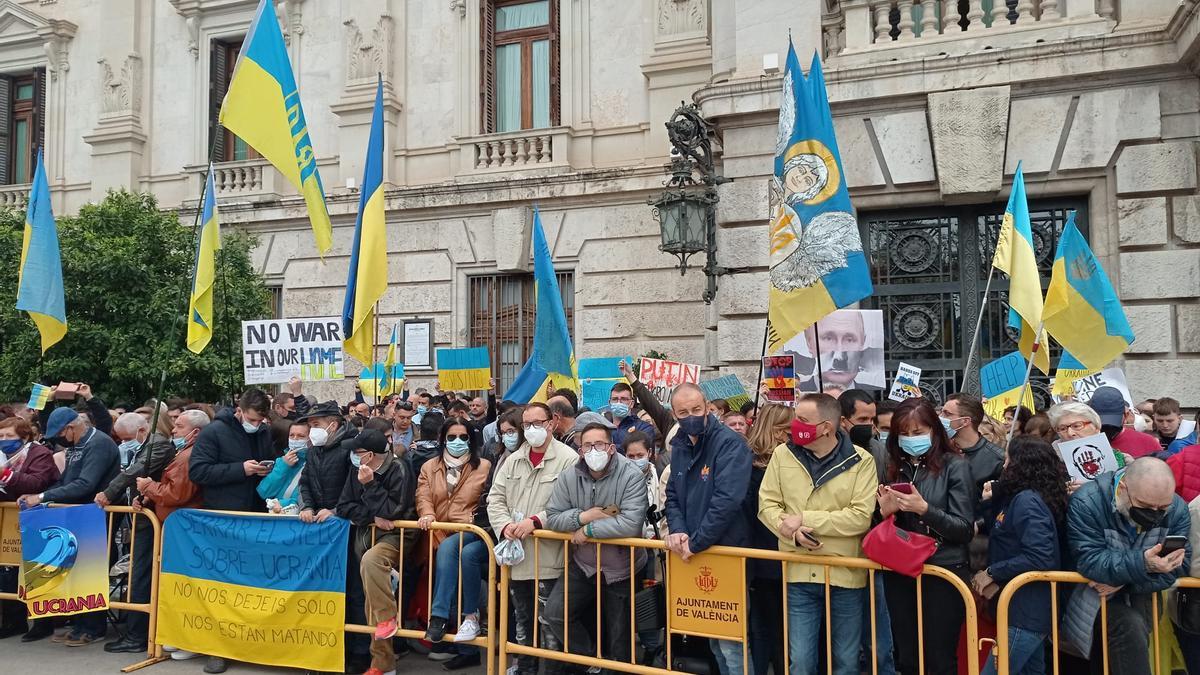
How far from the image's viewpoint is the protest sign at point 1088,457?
474 cm

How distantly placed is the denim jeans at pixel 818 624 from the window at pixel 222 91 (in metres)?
15.8

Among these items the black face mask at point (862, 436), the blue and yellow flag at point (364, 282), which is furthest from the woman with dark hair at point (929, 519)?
the blue and yellow flag at point (364, 282)

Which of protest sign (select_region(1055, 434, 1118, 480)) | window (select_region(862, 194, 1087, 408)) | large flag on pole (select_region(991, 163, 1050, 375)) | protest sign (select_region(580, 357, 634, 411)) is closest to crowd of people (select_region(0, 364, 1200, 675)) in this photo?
protest sign (select_region(1055, 434, 1118, 480))

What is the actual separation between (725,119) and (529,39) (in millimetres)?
6750

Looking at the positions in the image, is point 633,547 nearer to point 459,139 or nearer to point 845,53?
point 845,53

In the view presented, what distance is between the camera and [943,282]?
10.3 meters

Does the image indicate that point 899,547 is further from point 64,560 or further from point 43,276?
point 43,276

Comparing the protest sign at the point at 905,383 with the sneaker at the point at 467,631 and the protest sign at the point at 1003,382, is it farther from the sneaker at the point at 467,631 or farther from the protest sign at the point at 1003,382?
the sneaker at the point at 467,631

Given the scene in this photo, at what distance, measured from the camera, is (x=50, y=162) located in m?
19.0

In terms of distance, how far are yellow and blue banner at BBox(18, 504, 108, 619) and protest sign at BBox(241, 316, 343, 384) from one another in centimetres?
309

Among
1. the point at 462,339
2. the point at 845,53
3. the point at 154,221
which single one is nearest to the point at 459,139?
the point at 462,339

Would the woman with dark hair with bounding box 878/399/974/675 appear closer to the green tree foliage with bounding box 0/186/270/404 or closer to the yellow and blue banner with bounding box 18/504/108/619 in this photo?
the yellow and blue banner with bounding box 18/504/108/619

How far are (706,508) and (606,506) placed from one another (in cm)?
69

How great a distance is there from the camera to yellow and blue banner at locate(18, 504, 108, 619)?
678 cm
